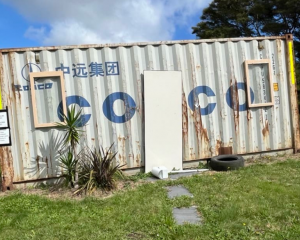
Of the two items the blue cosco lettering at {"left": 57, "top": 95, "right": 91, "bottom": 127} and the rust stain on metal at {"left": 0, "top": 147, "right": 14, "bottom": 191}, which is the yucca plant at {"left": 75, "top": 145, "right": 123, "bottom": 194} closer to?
the blue cosco lettering at {"left": 57, "top": 95, "right": 91, "bottom": 127}

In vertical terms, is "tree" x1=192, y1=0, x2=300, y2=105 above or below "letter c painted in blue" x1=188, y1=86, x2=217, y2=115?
above

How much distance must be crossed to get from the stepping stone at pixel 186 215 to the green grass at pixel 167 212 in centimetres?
9

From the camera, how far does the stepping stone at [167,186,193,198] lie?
5105 mm

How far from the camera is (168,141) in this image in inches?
269

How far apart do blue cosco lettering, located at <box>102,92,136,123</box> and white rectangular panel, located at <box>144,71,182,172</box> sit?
1.14 feet

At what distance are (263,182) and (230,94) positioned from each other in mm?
2548

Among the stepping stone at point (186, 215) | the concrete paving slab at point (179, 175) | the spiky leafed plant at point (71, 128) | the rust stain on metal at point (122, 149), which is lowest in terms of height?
the stepping stone at point (186, 215)

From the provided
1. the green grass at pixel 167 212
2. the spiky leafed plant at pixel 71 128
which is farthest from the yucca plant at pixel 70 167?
the green grass at pixel 167 212

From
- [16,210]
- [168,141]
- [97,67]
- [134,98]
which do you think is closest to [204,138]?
[168,141]

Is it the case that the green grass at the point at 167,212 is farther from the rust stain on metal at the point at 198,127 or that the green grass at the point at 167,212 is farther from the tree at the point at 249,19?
the tree at the point at 249,19

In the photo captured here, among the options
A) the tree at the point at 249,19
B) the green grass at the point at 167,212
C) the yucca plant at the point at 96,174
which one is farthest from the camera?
the tree at the point at 249,19

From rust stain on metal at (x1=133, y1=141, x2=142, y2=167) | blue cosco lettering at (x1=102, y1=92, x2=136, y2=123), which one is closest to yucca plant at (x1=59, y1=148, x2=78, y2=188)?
blue cosco lettering at (x1=102, y1=92, x2=136, y2=123)

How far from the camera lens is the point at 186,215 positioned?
4.19 m

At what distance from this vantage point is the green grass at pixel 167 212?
3652 millimetres
